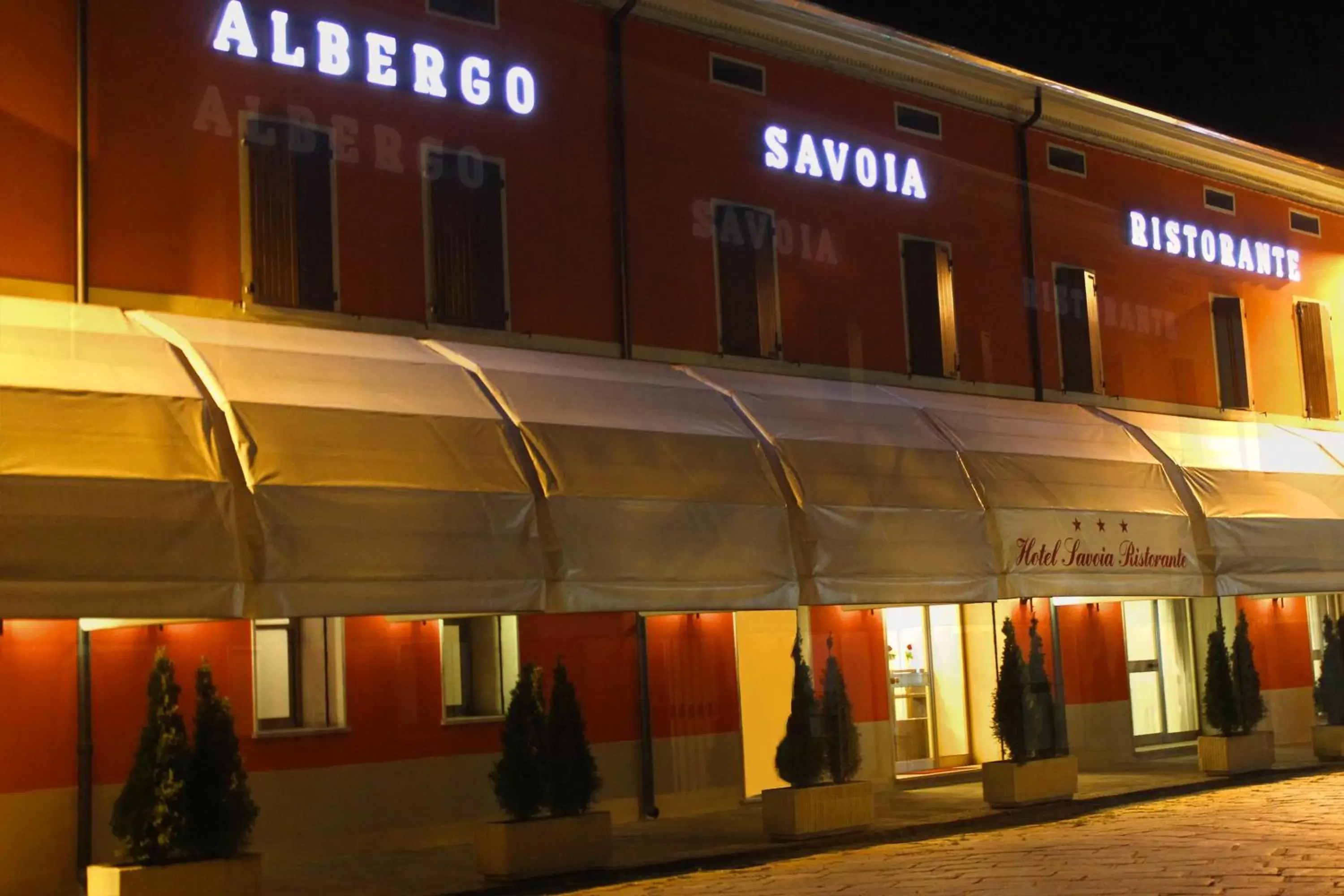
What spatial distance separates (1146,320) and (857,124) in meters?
5.61

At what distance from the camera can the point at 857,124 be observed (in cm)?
1830

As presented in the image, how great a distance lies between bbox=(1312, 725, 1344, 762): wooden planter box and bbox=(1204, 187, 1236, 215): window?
7.57 metres

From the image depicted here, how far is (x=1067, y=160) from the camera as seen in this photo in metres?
20.7

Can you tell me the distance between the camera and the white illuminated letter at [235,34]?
13.1m

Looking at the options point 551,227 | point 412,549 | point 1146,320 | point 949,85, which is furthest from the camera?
point 1146,320

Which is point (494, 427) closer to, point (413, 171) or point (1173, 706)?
point (413, 171)

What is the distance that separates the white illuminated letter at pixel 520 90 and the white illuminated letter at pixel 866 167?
454 cm

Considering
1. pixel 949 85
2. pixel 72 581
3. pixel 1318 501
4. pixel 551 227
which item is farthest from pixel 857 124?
pixel 72 581

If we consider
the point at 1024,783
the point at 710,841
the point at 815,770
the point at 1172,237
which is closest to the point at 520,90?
the point at 815,770

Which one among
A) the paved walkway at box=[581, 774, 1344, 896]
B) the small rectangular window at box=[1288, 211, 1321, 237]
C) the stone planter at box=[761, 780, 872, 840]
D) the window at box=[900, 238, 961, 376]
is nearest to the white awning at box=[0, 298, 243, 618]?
the paved walkway at box=[581, 774, 1344, 896]

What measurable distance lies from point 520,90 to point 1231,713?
11.1 m

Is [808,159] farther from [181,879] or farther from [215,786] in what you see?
[181,879]

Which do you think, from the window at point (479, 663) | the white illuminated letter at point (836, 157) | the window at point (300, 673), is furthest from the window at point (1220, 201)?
the window at point (300, 673)

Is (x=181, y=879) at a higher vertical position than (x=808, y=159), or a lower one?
lower
